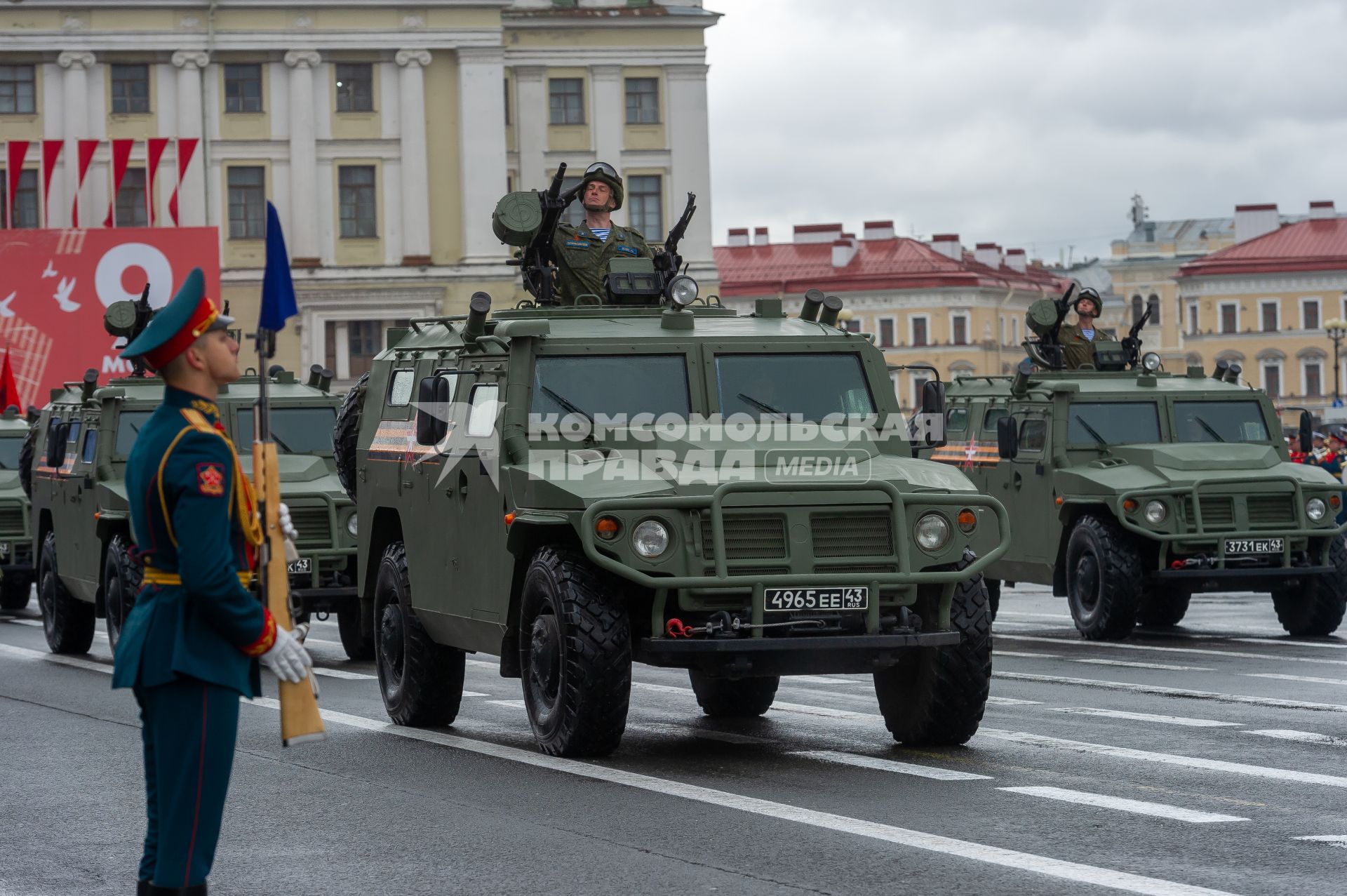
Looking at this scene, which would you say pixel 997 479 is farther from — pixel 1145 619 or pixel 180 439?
pixel 180 439

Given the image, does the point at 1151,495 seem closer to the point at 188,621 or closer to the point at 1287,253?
the point at 188,621

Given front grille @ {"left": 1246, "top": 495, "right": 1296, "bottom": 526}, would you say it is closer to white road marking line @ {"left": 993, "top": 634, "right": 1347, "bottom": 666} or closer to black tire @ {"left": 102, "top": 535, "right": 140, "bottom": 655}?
white road marking line @ {"left": 993, "top": 634, "right": 1347, "bottom": 666}

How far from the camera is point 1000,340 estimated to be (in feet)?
378

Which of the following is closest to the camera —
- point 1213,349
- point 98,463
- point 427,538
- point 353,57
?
point 427,538

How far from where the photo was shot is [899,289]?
112125 millimetres

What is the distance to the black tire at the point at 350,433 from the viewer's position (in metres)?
14.2

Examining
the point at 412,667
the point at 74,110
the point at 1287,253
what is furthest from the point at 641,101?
the point at 412,667

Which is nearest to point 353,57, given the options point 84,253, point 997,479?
point 84,253

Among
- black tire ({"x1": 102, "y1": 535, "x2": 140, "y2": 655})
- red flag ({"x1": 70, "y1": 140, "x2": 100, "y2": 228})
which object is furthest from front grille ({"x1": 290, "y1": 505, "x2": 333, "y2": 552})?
red flag ({"x1": 70, "y1": 140, "x2": 100, "y2": 228})

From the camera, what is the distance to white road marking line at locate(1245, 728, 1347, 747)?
1147cm

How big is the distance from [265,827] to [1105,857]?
3.31m

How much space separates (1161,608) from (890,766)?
35.8 ft

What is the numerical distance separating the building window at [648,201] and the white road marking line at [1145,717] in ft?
191

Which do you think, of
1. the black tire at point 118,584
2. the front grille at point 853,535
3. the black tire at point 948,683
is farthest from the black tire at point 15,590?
the front grille at point 853,535
